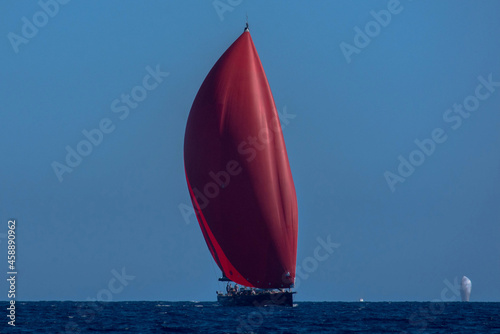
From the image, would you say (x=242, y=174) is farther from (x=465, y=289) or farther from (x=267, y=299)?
(x=465, y=289)

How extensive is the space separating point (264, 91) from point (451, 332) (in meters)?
22.5

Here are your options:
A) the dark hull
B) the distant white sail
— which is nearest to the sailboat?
the dark hull

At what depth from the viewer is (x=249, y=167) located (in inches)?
2502

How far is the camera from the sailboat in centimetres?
A: 6366

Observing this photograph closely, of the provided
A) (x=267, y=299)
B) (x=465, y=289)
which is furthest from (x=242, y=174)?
(x=465, y=289)

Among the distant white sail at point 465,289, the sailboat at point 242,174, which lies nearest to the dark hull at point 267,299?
the sailboat at point 242,174

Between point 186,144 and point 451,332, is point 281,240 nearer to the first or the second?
point 186,144

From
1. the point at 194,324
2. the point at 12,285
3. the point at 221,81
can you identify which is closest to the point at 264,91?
the point at 221,81

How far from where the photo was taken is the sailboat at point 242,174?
6366 cm

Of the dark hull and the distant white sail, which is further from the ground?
the distant white sail

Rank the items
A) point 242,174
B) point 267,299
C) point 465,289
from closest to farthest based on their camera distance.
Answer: point 242,174, point 267,299, point 465,289

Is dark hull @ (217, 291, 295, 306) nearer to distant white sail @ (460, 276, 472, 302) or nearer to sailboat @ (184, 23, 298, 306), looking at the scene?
sailboat @ (184, 23, 298, 306)

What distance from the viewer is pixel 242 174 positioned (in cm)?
6362

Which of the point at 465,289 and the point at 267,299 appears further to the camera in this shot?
the point at 465,289
